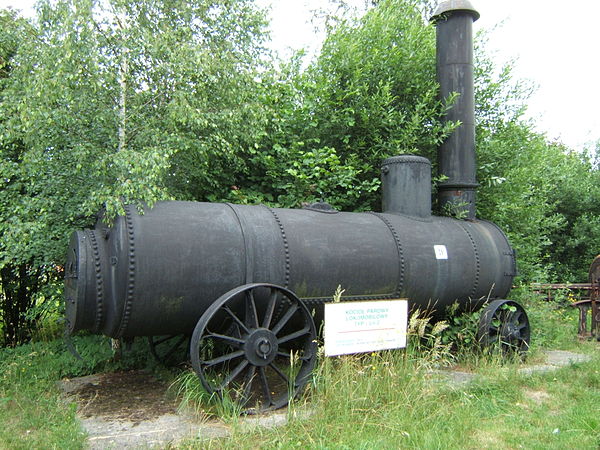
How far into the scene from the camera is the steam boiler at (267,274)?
13.8ft

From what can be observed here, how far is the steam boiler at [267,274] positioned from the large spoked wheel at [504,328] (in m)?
0.02

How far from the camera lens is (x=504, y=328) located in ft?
20.3

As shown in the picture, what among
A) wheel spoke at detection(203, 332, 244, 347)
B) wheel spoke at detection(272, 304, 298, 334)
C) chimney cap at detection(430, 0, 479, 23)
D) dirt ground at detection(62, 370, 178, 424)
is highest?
chimney cap at detection(430, 0, 479, 23)

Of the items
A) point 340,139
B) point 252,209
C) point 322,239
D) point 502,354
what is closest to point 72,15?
point 252,209

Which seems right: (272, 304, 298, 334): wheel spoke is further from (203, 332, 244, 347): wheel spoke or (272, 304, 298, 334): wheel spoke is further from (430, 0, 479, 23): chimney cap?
(430, 0, 479, 23): chimney cap

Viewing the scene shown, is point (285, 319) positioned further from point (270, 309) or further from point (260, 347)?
point (260, 347)

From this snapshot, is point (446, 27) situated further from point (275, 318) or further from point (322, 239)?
point (275, 318)

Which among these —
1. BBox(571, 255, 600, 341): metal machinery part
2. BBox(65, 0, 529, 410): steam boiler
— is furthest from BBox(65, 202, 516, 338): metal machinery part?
BBox(571, 255, 600, 341): metal machinery part

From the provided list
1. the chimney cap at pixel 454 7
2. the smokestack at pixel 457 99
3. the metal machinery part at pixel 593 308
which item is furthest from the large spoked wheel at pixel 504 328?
the chimney cap at pixel 454 7

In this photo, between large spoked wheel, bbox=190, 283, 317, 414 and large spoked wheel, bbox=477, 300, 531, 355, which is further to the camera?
large spoked wheel, bbox=477, 300, 531, 355

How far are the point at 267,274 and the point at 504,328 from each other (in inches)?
128

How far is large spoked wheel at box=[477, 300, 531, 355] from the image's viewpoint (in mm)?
5996

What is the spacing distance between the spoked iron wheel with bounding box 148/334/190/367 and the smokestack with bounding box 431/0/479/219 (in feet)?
12.8

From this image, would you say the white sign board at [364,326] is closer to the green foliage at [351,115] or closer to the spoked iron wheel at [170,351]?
the spoked iron wheel at [170,351]
